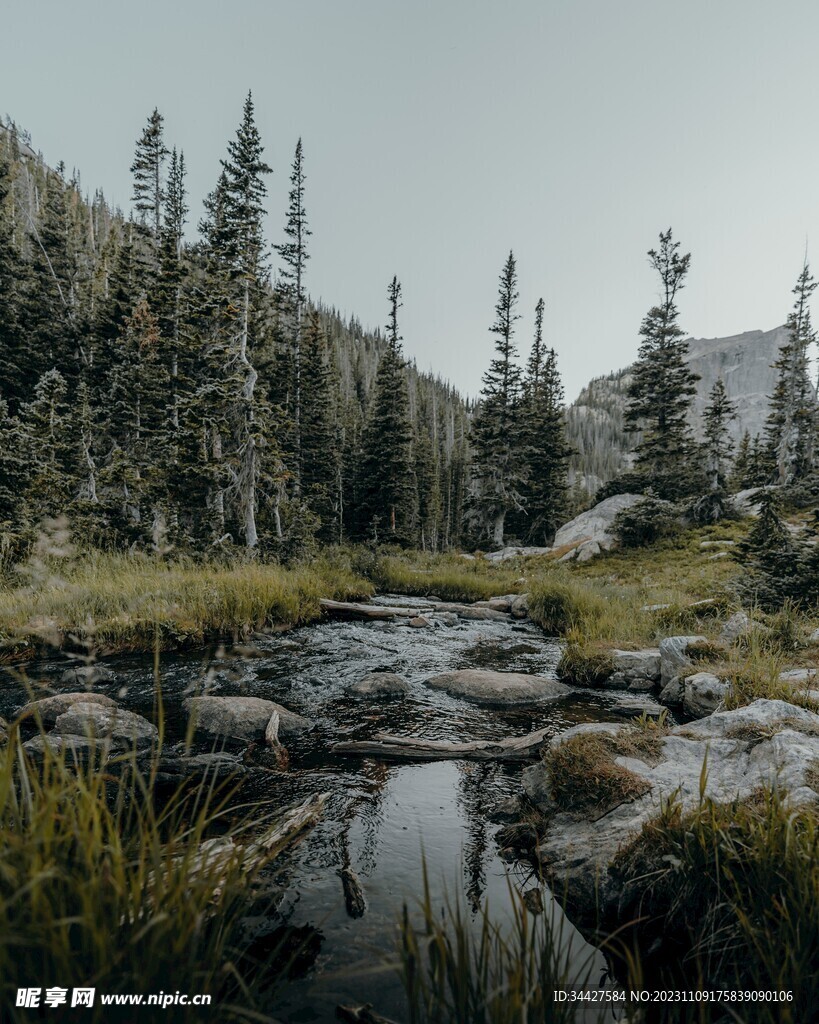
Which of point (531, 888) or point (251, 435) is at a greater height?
point (251, 435)

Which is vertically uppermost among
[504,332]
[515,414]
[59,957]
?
[504,332]

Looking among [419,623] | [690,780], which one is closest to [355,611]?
[419,623]

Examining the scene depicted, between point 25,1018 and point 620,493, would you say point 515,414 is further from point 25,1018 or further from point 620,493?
point 25,1018

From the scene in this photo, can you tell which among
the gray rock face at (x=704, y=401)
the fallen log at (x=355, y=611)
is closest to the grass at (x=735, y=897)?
the fallen log at (x=355, y=611)

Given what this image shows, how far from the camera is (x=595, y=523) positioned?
28438mm

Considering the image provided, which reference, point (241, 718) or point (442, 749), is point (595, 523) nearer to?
point (442, 749)

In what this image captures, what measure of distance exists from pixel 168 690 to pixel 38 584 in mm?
5607

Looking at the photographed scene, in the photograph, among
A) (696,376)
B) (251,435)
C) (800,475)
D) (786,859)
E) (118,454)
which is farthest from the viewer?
(800,475)

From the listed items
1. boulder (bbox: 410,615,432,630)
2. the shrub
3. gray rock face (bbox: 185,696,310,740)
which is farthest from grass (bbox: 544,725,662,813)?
the shrub

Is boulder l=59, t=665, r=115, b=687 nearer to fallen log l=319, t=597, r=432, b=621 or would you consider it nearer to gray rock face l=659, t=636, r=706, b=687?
fallen log l=319, t=597, r=432, b=621

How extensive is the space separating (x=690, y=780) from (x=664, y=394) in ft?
96.2

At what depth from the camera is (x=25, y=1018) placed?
1011 mm

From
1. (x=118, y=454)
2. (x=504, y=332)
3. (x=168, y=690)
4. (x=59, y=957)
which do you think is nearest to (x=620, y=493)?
(x=504, y=332)

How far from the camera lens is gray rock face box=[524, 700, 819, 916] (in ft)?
9.83
